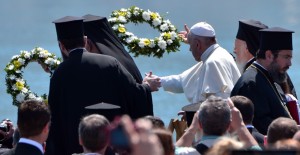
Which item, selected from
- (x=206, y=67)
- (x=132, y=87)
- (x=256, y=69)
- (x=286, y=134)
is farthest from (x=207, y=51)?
(x=286, y=134)

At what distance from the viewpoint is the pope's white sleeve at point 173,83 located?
10164 mm

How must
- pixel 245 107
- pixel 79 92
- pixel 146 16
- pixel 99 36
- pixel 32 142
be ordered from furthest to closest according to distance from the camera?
1. pixel 146 16
2. pixel 99 36
3. pixel 79 92
4. pixel 245 107
5. pixel 32 142

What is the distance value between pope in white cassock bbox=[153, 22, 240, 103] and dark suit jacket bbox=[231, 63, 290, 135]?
905 millimetres

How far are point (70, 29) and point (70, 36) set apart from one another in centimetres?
7

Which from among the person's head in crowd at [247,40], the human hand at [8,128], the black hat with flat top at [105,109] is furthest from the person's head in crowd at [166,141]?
the human hand at [8,128]

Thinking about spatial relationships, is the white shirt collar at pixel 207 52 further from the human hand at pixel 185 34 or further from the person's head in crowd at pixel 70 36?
the person's head in crowd at pixel 70 36

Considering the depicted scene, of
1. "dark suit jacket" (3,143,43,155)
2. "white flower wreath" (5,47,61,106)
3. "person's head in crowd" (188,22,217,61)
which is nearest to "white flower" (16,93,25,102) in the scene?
"white flower wreath" (5,47,61,106)

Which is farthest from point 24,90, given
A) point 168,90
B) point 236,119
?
point 236,119

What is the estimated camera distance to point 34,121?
651 cm

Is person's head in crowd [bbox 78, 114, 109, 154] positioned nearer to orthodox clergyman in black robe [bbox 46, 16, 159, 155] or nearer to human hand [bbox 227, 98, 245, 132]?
human hand [bbox 227, 98, 245, 132]

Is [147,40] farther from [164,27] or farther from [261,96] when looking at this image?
[261,96]

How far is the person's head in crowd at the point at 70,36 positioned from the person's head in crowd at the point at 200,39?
174cm

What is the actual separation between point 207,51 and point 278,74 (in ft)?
3.95

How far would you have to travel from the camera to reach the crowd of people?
249 inches
